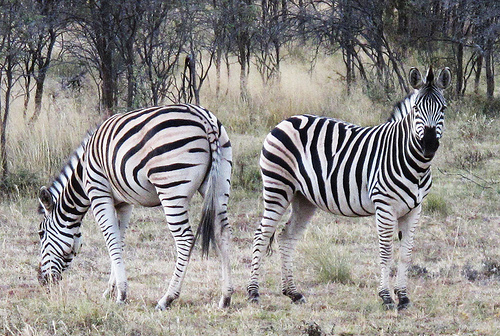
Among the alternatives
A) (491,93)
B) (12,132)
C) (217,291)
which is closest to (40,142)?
(12,132)

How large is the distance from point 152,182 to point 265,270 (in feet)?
5.82

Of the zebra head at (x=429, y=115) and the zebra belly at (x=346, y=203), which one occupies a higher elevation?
the zebra head at (x=429, y=115)

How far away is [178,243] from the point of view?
5.30 meters

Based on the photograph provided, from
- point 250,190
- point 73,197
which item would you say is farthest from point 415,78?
point 250,190

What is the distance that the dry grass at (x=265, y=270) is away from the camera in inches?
190

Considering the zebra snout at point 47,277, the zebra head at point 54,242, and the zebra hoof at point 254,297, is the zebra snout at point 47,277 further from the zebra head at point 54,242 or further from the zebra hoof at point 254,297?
the zebra hoof at point 254,297

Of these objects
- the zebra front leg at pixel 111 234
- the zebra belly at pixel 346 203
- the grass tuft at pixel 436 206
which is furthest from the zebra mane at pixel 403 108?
the grass tuft at pixel 436 206

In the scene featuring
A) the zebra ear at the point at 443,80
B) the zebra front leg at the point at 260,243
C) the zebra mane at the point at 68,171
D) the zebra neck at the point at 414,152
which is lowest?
the zebra front leg at the point at 260,243

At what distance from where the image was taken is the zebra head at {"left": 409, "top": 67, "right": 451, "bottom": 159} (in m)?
4.95

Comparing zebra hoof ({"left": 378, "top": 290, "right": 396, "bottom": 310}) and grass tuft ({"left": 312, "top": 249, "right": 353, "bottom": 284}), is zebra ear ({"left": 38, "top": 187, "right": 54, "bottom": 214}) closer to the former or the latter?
grass tuft ({"left": 312, "top": 249, "right": 353, "bottom": 284})

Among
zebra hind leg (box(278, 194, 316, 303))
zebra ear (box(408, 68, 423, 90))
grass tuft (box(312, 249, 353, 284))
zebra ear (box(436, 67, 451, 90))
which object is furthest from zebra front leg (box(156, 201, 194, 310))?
zebra ear (box(436, 67, 451, 90))

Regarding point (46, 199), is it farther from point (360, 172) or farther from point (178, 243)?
point (360, 172)

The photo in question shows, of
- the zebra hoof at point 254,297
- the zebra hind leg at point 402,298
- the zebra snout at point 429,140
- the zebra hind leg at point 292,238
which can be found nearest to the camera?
the zebra snout at point 429,140

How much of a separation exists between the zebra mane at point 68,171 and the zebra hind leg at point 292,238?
1811 mm
